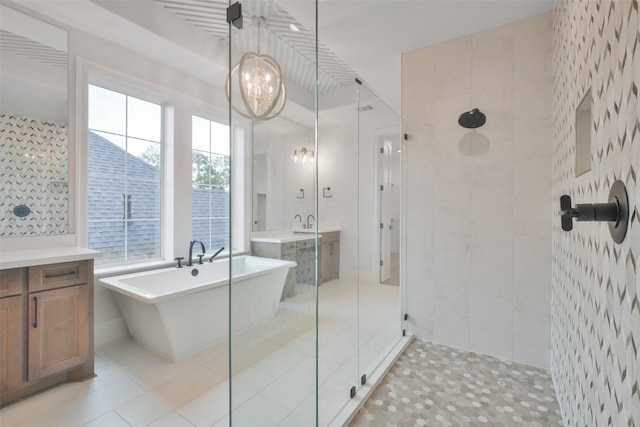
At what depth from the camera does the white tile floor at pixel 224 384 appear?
1358 millimetres

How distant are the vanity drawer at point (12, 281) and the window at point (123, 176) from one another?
89cm

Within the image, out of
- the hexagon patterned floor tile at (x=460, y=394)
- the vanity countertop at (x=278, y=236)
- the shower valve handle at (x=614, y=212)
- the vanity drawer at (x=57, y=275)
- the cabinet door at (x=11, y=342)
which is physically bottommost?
the hexagon patterned floor tile at (x=460, y=394)

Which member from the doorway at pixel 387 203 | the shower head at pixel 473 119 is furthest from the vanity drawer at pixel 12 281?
the doorway at pixel 387 203

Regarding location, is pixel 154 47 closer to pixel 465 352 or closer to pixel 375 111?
pixel 375 111

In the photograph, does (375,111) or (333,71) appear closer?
(375,111)

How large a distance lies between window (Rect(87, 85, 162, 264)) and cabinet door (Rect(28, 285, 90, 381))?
0.77m

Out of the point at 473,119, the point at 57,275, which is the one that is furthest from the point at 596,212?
the point at 57,275

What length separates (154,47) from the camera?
2.64 meters

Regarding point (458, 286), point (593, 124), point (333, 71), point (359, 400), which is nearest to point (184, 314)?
point (359, 400)

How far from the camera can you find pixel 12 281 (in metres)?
1.67

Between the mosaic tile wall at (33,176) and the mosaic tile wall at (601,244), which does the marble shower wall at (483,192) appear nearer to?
the mosaic tile wall at (601,244)

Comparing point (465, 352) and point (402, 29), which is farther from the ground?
point (402, 29)

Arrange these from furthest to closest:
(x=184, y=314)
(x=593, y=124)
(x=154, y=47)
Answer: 1. (x=154, y=47)
2. (x=184, y=314)
3. (x=593, y=124)

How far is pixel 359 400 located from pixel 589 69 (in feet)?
6.36
